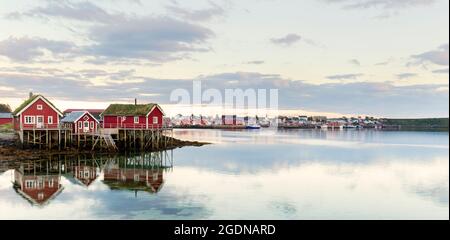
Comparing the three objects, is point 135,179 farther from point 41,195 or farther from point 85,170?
point 41,195

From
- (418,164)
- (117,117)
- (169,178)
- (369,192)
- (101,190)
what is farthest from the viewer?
(117,117)

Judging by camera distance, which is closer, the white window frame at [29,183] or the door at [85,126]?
the white window frame at [29,183]

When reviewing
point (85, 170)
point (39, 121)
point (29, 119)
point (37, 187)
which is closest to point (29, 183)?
point (37, 187)

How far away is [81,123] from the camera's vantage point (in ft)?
147

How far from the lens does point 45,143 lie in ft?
137

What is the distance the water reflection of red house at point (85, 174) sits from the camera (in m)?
26.6

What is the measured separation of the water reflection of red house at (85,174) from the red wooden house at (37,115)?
10694 millimetres

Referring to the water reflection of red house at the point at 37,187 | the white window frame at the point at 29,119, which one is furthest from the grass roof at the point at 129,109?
the water reflection of red house at the point at 37,187

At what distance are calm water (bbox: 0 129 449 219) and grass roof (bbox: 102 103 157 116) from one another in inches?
377

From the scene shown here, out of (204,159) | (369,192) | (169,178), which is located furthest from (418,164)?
(169,178)

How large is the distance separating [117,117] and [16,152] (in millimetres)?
13776

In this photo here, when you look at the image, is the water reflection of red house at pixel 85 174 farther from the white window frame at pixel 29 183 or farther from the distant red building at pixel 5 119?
the distant red building at pixel 5 119

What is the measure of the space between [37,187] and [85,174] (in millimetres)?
5173
